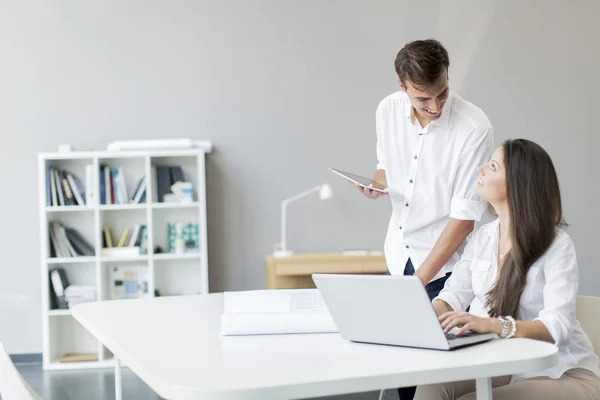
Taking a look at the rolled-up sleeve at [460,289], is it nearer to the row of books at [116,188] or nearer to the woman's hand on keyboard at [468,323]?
the woman's hand on keyboard at [468,323]

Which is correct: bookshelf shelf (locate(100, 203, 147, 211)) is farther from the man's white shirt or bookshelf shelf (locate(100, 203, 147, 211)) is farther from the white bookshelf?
the man's white shirt

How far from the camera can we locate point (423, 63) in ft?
8.23

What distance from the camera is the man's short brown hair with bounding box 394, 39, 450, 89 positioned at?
252 cm

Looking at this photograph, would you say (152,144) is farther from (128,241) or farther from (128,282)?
(128,282)

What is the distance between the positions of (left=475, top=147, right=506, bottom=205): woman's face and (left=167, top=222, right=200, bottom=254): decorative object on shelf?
10.2 ft

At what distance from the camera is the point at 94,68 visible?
5320 mm

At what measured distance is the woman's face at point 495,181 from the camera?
2258 mm

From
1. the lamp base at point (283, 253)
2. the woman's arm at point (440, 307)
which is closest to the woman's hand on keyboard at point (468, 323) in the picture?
the woman's arm at point (440, 307)

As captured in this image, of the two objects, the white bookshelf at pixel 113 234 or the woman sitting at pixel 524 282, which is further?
the white bookshelf at pixel 113 234

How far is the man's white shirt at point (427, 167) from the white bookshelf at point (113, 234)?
2.29 m

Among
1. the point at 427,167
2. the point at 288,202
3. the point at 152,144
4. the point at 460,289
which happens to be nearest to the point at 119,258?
the point at 152,144

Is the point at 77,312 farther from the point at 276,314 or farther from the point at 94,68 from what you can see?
the point at 94,68

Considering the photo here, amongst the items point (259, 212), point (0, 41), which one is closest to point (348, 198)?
point (259, 212)

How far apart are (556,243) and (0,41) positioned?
13.8 feet
